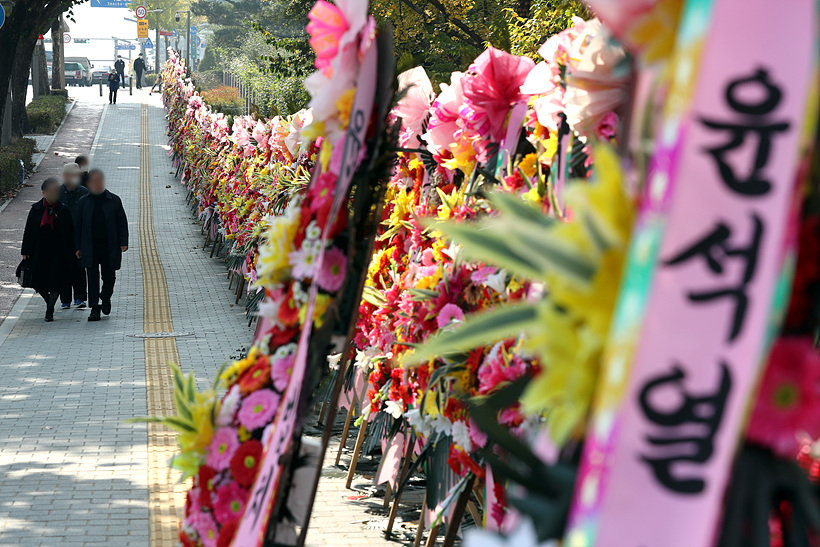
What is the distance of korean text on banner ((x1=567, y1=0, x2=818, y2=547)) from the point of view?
3.19ft

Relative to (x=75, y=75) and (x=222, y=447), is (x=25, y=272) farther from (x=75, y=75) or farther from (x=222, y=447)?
(x=75, y=75)

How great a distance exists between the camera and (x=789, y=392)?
1121mm

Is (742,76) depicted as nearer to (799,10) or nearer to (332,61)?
(799,10)

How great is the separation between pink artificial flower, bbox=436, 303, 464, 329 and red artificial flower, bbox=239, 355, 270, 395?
0.93 metres

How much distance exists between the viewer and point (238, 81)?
111 feet

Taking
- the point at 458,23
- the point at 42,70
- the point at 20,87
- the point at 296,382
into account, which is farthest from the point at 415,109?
the point at 42,70

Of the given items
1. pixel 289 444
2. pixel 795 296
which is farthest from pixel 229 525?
pixel 795 296

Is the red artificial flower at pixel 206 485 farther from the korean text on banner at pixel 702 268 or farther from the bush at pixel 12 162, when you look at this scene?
the bush at pixel 12 162

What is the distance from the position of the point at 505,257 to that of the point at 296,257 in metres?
1.23

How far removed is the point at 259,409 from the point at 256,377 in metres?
0.09

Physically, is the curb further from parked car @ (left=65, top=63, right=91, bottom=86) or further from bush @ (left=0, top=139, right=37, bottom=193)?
parked car @ (left=65, top=63, right=91, bottom=86)

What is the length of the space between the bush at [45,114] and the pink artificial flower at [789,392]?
28.6 m

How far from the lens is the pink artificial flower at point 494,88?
12.0 ft

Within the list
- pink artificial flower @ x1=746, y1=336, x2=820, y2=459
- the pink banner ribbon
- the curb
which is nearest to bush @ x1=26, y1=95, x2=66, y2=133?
the curb
